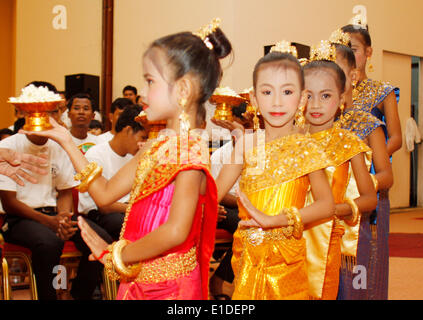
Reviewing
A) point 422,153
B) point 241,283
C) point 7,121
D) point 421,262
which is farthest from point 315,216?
point 7,121

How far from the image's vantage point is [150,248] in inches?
58.9

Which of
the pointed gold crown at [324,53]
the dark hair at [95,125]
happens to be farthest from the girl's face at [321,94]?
the dark hair at [95,125]

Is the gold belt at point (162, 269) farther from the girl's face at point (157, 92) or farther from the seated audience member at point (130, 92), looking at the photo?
the seated audience member at point (130, 92)

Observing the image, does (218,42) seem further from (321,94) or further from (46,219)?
(46,219)

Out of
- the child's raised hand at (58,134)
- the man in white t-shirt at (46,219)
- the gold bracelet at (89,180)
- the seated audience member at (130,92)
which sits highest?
the seated audience member at (130,92)

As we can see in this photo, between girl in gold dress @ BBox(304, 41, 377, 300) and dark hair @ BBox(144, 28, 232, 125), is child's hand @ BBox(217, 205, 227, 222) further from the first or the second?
dark hair @ BBox(144, 28, 232, 125)

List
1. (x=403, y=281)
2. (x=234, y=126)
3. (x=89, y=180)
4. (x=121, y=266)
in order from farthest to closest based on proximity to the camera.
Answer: (x=403, y=281) < (x=234, y=126) < (x=89, y=180) < (x=121, y=266)

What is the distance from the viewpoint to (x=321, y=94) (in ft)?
7.64

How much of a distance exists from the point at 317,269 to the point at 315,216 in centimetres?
47

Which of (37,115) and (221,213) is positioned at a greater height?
(37,115)

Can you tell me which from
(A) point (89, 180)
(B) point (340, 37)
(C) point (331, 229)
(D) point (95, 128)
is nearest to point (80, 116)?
(D) point (95, 128)

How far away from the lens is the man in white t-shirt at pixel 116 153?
12.5 feet

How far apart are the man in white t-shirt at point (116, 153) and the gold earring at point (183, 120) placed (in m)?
2.21

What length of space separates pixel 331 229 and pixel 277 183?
449 mm
